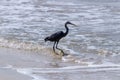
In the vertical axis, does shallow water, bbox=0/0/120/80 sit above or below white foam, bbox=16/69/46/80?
below

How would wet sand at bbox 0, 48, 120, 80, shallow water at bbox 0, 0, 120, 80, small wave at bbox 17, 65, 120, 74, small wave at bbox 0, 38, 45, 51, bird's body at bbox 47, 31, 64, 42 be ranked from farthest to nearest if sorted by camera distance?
small wave at bbox 0, 38, 45, 51 < bird's body at bbox 47, 31, 64, 42 < shallow water at bbox 0, 0, 120, 80 < small wave at bbox 17, 65, 120, 74 < wet sand at bbox 0, 48, 120, 80

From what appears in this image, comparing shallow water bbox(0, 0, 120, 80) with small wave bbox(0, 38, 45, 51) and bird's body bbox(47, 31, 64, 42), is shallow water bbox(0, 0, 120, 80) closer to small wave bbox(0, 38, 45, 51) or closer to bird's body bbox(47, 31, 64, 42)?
small wave bbox(0, 38, 45, 51)

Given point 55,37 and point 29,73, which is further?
point 55,37

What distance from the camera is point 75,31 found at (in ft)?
55.3

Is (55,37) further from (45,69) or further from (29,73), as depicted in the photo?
(29,73)

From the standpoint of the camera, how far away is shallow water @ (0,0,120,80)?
12.6m

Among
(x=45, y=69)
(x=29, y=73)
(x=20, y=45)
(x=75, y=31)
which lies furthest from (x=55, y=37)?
(x=29, y=73)

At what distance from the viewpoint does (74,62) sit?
11477mm

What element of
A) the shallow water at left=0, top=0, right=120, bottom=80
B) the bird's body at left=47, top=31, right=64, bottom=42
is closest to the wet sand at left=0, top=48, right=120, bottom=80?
the shallow water at left=0, top=0, right=120, bottom=80

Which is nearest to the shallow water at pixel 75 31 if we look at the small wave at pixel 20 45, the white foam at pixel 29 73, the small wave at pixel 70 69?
the small wave at pixel 20 45

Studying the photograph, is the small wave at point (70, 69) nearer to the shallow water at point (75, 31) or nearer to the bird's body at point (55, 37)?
the shallow water at point (75, 31)

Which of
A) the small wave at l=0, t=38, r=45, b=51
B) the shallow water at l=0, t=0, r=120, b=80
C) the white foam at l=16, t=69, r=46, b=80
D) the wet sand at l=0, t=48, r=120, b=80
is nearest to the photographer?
the white foam at l=16, t=69, r=46, b=80

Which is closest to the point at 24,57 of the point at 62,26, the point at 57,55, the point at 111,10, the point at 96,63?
the point at 57,55

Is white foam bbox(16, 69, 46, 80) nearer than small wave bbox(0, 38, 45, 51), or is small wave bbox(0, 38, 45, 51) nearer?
white foam bbox(16, 69, 46, 80)
